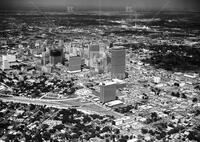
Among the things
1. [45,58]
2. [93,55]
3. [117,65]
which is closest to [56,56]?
[45,58]

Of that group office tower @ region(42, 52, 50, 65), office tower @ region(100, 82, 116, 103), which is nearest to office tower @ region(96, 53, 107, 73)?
office tower @ region(42, 52, 50, 65)

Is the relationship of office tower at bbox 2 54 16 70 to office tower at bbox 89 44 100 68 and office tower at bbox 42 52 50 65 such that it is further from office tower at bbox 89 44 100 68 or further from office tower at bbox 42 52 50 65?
office tower at bbox 89 44 100 68

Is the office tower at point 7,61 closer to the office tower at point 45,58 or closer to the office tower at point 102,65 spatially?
the office tower at point 45,58

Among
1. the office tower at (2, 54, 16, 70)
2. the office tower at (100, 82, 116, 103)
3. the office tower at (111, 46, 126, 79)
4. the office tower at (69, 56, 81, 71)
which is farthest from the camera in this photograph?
the office tower at (2, 54, 16, 70)

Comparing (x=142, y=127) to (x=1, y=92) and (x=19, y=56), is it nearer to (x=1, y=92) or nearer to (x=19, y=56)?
(x=1, y=92)

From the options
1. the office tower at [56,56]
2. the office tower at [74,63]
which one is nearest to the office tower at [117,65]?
the office tower at [74,63]

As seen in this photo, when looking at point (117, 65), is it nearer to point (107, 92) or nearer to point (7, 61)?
point (107, 92)
